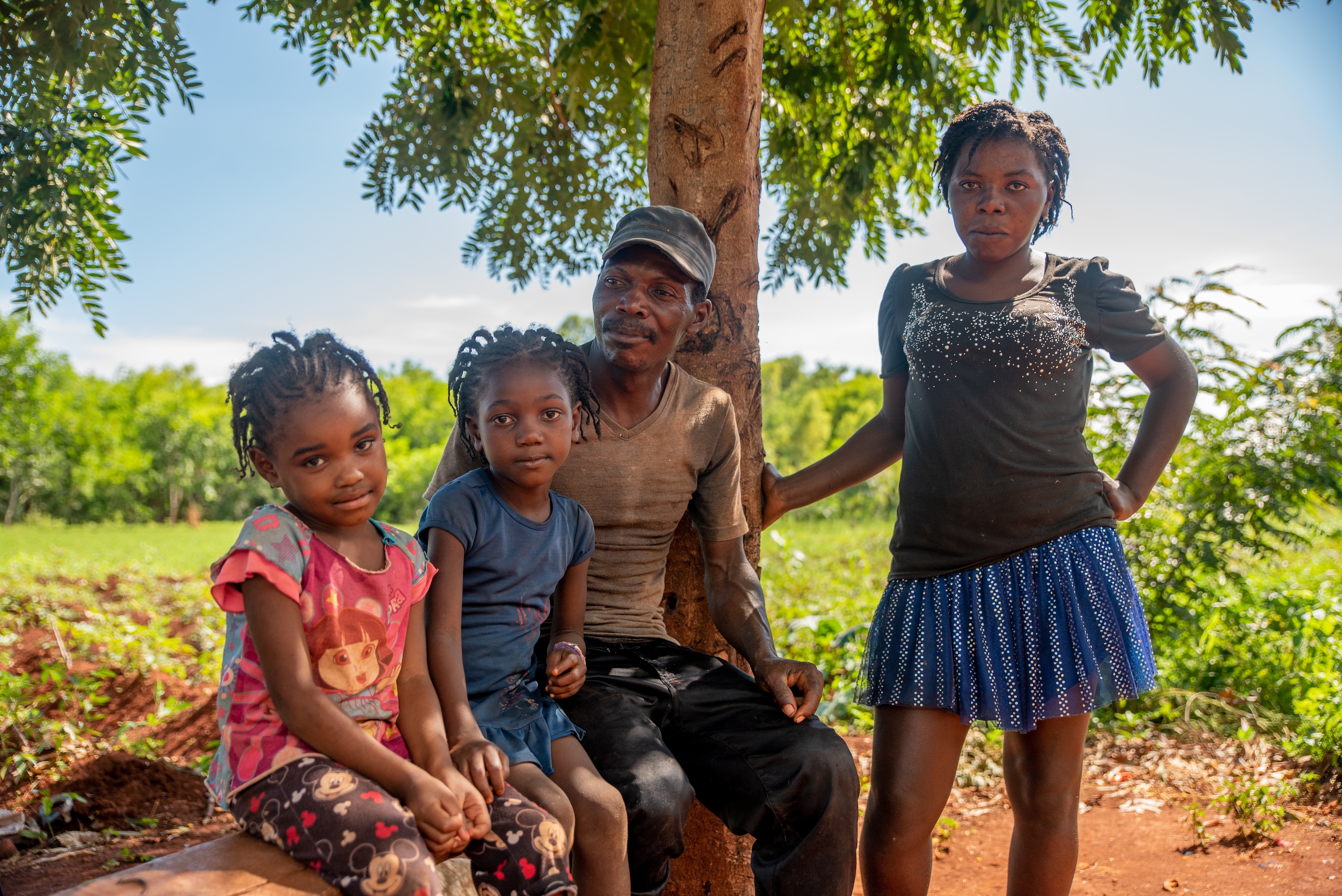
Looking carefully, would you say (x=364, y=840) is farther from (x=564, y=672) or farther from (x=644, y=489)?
(x=644, y=489)

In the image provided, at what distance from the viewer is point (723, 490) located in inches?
100

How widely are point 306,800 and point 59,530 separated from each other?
69.7ft

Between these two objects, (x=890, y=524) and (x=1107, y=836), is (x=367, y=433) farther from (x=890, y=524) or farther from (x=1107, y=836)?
(x=890, y=524)

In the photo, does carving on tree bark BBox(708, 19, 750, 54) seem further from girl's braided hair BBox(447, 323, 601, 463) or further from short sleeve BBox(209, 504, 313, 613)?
short sleeve BBox(209, 504, 313, 613)

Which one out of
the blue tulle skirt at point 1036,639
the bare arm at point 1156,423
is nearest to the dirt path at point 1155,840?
the blue tulle skirt at point 1036,639

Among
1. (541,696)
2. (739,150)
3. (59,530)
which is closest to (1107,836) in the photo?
(541,696)

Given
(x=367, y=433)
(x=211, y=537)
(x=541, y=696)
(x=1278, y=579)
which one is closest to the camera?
(x=367, y=433)

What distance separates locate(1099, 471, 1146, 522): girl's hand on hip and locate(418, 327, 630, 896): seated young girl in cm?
138

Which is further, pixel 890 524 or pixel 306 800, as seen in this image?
pixel 890 524

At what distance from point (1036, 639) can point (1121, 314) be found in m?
0.87

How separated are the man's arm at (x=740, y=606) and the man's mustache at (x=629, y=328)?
63 centimetres

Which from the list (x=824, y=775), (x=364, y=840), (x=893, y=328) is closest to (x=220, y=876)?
(x=364, y=840)

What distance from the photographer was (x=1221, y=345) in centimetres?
457

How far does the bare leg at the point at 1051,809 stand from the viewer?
230 cm
